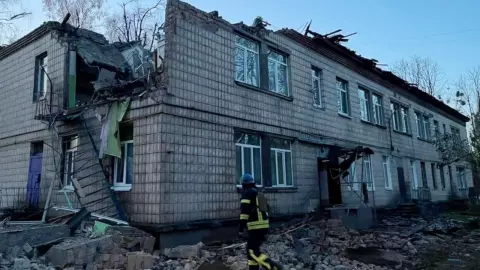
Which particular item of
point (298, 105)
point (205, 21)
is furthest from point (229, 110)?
point (298, 105)

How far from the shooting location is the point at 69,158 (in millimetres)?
11086

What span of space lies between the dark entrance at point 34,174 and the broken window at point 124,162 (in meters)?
3.76

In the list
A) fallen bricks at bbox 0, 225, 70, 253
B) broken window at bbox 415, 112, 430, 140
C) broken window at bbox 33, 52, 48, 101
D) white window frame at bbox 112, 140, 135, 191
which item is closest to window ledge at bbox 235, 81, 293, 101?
white window frame at bbox 112, 140, 135, 191

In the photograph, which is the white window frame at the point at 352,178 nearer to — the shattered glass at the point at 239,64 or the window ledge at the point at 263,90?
the window ledge at the point at 263,90

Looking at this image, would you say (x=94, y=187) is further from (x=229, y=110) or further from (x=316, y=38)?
(x=316, y=38)

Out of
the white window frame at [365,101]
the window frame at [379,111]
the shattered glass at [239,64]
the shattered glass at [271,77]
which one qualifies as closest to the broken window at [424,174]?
the window frame at [379,111]

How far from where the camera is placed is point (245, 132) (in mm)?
10805

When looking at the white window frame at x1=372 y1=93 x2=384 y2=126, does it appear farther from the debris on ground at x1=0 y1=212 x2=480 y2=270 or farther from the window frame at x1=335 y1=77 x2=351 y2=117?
the debris on ground at x1=0 y1=212 x2=480 y2=270

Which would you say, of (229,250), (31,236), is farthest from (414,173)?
(31,236)

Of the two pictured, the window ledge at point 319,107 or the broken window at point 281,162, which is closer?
the broken window at point 281,162

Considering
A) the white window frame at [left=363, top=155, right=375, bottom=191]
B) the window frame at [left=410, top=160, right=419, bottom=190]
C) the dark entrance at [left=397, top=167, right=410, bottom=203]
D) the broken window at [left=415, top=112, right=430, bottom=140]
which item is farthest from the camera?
the broken window at [left=415, top=112, right=430, bottom=140]

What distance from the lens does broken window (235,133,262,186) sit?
34.5 feet

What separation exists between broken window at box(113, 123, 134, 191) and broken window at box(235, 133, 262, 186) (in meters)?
2.86

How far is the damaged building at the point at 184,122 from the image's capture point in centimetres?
878
